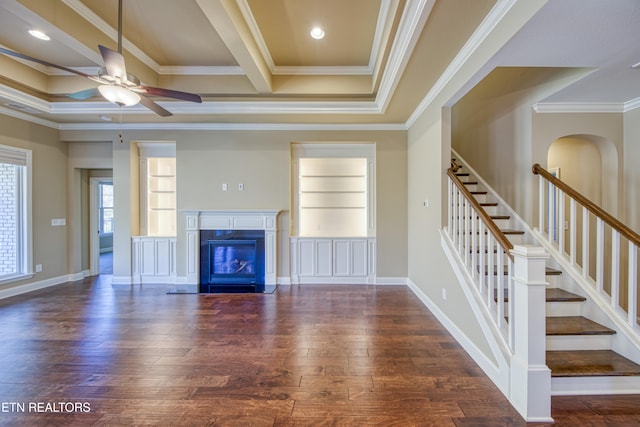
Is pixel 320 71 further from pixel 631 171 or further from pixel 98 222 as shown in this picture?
pixel 98 222

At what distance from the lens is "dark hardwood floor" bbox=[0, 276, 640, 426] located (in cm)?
183

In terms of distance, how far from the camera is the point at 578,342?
2.24m

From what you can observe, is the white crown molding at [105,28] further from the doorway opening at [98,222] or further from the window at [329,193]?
the doorway opening at [98,222]

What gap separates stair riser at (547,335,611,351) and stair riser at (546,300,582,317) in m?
0.30

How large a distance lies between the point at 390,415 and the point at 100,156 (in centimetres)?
616

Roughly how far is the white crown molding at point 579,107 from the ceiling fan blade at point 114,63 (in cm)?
435

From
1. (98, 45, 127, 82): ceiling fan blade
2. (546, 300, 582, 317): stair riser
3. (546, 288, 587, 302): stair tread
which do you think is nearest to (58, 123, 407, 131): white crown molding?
(98, 45, 127, 82): ceiling fan blade

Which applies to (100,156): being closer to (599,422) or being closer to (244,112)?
(244,112)

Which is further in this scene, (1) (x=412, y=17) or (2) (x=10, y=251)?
(2) (x=10, y=251)

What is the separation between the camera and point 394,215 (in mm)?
4883

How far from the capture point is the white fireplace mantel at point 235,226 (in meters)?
4.81

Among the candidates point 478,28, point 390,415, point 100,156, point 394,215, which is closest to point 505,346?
point 390,415

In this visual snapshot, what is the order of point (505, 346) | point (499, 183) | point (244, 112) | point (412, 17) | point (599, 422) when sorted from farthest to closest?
point (244, 112)
point (499, 183)
point (412, 17)
point (505, 346)
point (599, 422)

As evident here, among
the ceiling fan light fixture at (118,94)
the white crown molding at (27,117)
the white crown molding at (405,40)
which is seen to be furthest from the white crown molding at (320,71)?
the white crown molding at (27,117)
